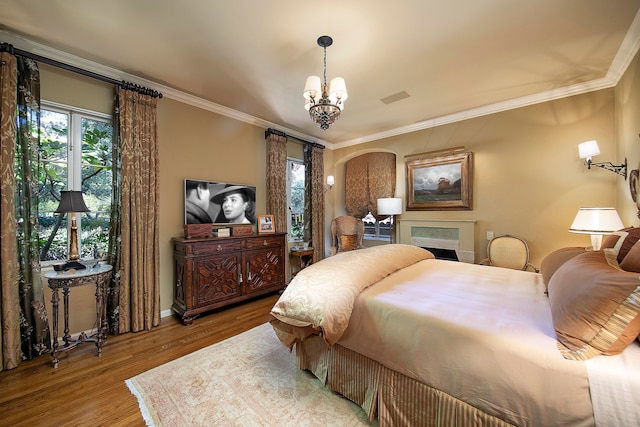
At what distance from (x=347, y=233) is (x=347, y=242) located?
0.61 ft

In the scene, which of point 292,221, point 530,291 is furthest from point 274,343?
point 292,221

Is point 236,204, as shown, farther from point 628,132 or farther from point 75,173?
point 628,132

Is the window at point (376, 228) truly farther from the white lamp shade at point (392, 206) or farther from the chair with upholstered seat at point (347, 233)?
the white lamp shade at point (392, 206)

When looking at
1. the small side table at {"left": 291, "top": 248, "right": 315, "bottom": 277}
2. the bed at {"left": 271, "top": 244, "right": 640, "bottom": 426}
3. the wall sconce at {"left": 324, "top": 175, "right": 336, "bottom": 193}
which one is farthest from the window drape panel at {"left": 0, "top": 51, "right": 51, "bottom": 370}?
the wall sconce at {"left": 324, "top": 175, "right": 336, "bottom": 193}

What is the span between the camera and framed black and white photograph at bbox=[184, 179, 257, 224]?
10.7 feet

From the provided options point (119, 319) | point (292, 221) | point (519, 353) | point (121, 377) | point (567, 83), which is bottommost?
point (121, 377)

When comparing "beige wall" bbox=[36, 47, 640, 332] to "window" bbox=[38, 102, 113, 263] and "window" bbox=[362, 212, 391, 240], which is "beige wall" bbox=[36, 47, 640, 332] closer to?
"window" bbox=[38, 102, 113, 263]

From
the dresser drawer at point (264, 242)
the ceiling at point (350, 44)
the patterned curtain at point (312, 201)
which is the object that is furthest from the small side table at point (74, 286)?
the patterned curtain at point (312, 201)

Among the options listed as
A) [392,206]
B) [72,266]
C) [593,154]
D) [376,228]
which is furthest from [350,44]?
Result: [376,228]

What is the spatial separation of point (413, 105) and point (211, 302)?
3881 millimetres

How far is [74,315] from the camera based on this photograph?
98.2 inches

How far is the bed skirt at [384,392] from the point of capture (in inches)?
45.1

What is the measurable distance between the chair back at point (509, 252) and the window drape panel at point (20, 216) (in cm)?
514

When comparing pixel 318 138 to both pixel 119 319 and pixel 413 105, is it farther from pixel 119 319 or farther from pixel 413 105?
pixel 119 319
